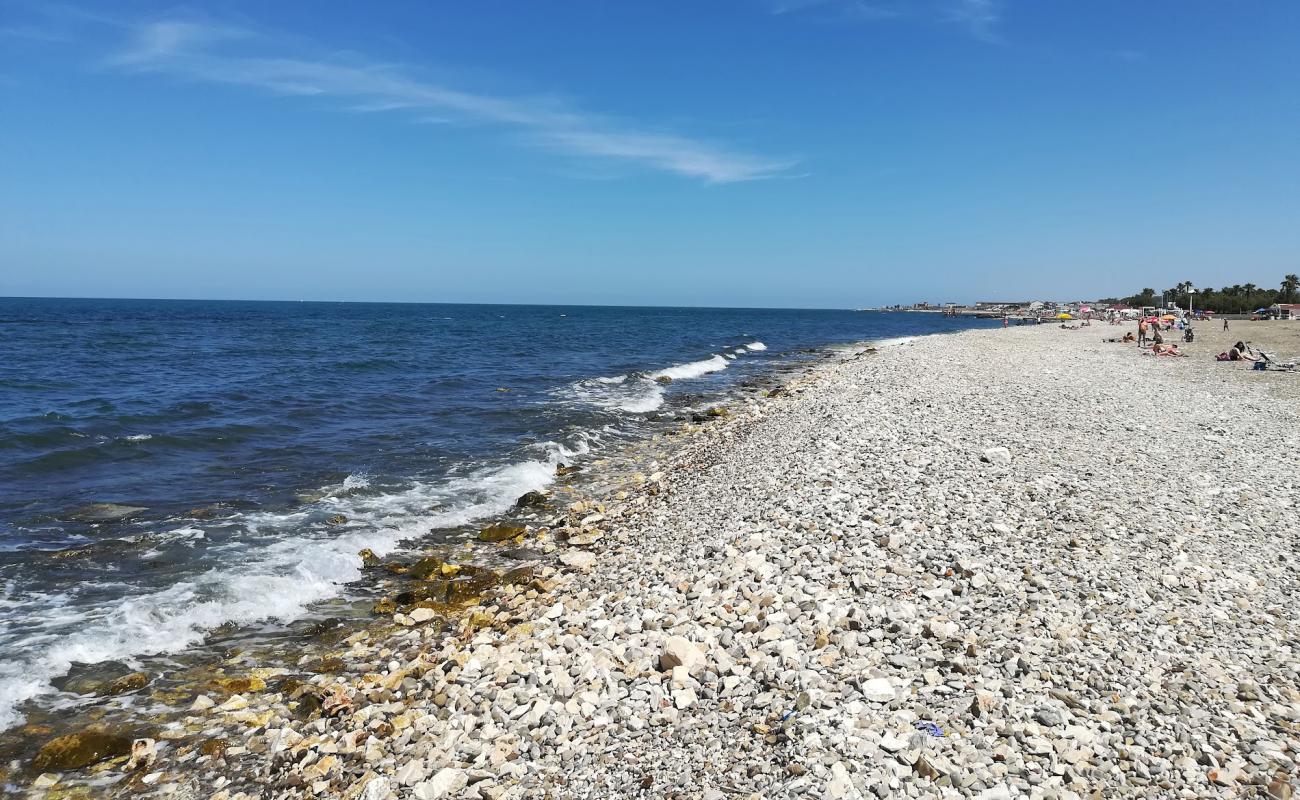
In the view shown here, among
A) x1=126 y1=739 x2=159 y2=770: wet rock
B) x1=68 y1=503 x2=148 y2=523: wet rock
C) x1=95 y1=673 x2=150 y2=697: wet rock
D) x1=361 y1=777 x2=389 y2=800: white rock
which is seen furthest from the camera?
x1=68 y1=503 x2=148 y2=523: wet rock

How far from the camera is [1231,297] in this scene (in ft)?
296

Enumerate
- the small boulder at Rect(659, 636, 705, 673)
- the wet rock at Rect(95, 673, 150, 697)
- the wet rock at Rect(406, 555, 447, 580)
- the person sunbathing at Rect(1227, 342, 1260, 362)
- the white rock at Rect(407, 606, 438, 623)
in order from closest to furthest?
the small boulder at Rect(659, 636, 705, 673), the wet rock at Rect(95, 673, 150, 697), the white rock at Rect(407, 606, 438, 623), the wet rock at Rect(406, 555, 447, 580), the person sunbathing at Rect(1227, 342, 1260, 362)

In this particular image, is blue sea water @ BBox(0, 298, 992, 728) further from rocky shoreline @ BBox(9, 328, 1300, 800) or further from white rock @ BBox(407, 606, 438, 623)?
rocky shoreline @ BBox(9, 328, 1300, 800)

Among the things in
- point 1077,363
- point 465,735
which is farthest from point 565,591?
point 1077,363

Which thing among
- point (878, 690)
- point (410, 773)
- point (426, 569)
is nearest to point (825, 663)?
point (878, 690)

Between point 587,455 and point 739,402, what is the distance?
10430mm

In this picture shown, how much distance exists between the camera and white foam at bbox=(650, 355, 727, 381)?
117 ft

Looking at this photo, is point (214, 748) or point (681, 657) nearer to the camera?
point (214, 748)

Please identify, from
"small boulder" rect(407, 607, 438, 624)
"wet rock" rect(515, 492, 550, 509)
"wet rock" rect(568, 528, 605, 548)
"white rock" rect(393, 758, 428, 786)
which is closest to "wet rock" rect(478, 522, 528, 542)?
"wet rock" rect(568, 528, 605, 548)

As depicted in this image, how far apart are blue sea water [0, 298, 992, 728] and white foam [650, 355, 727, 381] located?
0.44 metres

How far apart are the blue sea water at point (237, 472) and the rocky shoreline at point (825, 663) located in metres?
1.96

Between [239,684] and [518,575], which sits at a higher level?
[518,575]

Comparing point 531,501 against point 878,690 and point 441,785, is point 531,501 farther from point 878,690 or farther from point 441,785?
point 878,690

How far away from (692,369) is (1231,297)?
9159 centimetres
